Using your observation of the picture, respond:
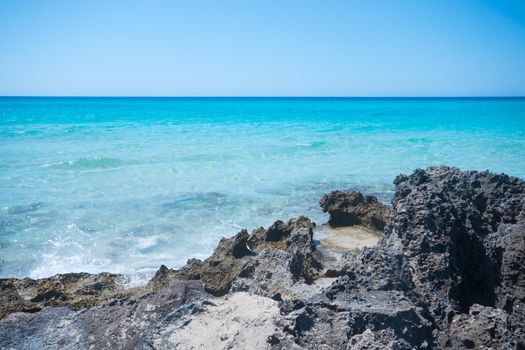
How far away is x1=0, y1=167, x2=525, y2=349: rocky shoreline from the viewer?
3.24m

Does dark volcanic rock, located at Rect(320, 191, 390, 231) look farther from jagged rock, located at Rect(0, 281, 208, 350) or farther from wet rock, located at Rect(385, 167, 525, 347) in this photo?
jagged rock, located at Rect(0, 281, 208, 350)

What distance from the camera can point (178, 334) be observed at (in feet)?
10.8

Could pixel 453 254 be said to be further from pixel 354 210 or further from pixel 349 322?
pixel 354 210

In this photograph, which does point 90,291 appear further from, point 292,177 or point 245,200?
point 292,177

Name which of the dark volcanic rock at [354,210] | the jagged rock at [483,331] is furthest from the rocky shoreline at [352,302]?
the dark volcanic rock at [354,210]

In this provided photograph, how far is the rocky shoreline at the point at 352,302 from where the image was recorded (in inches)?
128

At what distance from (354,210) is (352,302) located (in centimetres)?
643

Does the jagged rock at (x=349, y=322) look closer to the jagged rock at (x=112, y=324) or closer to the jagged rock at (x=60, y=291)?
the jagged rock at (x=112, y=324)

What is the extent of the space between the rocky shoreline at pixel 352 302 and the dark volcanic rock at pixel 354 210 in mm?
3478

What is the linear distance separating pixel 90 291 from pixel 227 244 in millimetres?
2281

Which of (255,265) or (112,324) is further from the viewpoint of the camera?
(255,265)

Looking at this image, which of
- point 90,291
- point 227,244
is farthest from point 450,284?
point 90,291

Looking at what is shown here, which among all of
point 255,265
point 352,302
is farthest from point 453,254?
point 255,265

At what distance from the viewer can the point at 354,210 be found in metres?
9.85
